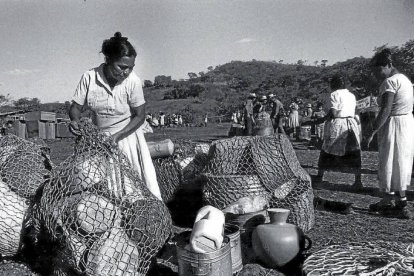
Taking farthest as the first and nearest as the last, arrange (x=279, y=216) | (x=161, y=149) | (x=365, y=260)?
(x=161, y=149) < (x=279, y=216) < (x=365, y=260)

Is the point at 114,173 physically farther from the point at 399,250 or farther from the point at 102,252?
the point at 399,250

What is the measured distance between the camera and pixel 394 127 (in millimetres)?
4492

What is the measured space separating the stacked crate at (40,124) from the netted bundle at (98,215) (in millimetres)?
18133

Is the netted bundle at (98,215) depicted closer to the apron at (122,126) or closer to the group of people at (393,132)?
the apron at (122,126)

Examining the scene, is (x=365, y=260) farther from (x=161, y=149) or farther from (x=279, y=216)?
(x=161, y=149)

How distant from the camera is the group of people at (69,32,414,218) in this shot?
3557mm

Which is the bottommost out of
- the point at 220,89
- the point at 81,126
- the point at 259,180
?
the point at 259,180

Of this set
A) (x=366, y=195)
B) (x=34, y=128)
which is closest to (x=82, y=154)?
(x=366, y=195)

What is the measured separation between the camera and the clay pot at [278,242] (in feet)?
10.1

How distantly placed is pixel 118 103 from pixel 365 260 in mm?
2455

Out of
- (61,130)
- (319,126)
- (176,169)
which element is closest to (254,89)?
(61,130)

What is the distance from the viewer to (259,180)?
4.14 meters

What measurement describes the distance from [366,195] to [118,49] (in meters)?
4.26

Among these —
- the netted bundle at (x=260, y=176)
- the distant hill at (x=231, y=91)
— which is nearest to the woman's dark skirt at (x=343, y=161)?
the netted bundle at (x=260, y=176)
